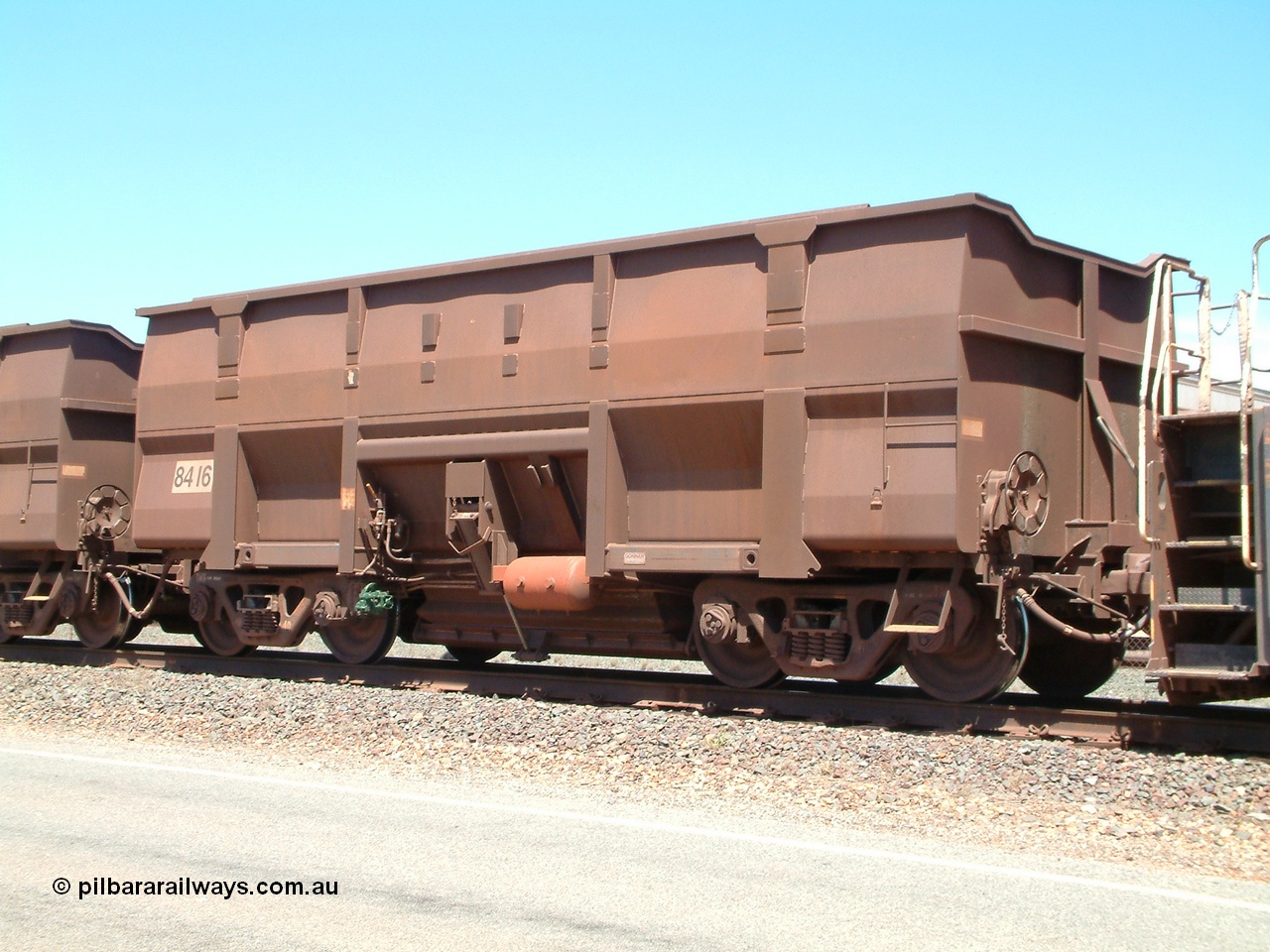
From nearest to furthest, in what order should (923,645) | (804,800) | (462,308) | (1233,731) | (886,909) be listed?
1. (886,909)
2. (804,800)
3. (1233,731)
4. (923,645)
5. (462,308)

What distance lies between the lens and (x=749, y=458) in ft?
36.3

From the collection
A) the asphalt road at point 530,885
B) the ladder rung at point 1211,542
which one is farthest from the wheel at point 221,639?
the ladder rung at point 1211,542

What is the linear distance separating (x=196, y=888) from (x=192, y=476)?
9670 millimetres

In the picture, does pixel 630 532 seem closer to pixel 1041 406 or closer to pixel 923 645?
pixel 923 645

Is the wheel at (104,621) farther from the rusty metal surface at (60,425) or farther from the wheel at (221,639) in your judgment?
the wheel at (221,639)

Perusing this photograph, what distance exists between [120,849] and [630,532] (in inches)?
235

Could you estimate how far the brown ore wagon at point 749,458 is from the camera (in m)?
9.89

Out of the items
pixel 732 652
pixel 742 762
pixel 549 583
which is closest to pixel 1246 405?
Answer: pixel 742 762

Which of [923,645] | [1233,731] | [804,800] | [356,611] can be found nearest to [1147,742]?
[1233,731]

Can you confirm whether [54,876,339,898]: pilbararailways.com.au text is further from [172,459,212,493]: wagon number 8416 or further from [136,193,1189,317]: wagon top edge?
[172,459,212,493]: wagon number 8416

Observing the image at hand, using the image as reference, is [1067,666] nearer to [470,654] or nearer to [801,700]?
[801,700]

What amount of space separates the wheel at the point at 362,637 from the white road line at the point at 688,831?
4.71 m

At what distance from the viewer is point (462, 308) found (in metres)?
12.8

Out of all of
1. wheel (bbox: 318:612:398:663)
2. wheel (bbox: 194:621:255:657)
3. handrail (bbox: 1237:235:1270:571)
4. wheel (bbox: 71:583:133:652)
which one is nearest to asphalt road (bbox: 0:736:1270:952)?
handrail (bbox: 1237:235:1270:571)
